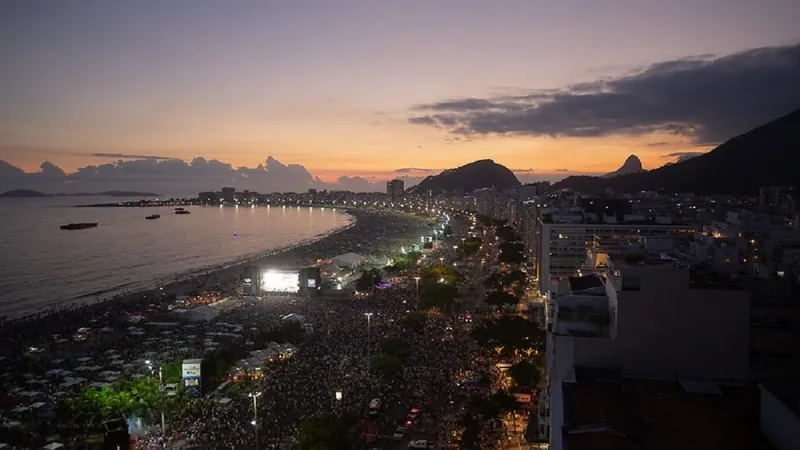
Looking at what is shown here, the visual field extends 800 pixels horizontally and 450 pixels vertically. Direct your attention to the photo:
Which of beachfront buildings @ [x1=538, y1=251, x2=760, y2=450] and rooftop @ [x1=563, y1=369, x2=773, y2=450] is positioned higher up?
beachfront buildings @ [x1=538, y1=251, x2=760, y2=450]

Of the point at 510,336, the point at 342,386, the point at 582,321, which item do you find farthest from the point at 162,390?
the point at 582,321

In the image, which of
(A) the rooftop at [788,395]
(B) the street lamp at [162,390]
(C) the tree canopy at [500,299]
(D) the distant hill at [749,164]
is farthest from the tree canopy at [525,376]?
(D) the distant hill at [749,164]

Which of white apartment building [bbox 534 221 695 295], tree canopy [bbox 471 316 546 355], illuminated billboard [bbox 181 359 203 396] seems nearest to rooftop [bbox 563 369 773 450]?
tree canopy [bbox 471 316 546 355]

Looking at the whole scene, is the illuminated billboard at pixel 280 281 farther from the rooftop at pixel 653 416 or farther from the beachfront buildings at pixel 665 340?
the rooftop at pixel 653 416

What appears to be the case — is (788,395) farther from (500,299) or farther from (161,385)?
(500,299)

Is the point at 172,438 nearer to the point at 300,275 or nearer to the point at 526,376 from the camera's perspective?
the point at 526,376

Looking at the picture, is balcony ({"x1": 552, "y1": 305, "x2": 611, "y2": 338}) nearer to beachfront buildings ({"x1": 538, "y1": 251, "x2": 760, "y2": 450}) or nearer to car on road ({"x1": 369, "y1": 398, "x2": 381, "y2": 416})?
beachfront buildings ({"x1": 538, "y1": 251, "x2": 760, "y2": 450})
